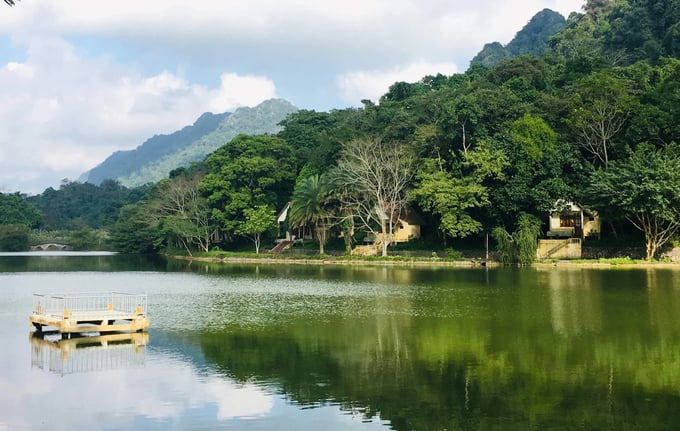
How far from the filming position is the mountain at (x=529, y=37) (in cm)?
16388

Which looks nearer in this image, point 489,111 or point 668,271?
point 668,271

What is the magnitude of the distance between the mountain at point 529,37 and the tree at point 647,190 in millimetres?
112114

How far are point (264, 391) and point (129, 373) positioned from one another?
4111mm

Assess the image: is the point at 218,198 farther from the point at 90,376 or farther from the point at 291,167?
the point at 90,376

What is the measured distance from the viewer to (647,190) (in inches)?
1925

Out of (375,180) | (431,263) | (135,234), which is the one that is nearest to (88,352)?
(431,263)

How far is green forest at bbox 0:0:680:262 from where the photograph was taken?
176ft

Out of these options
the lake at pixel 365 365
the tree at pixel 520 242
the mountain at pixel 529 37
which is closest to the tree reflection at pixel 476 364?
the lake at pixel 365 365

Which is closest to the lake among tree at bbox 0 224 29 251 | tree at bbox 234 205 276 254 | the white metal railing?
the white metal railing

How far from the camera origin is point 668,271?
4562cm

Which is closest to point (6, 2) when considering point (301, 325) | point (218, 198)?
point (301, 325)

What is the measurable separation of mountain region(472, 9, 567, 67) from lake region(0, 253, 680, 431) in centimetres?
13886

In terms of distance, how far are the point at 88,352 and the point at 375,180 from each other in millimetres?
43483

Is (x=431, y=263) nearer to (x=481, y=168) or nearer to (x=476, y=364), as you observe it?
(x=481, y=168)
